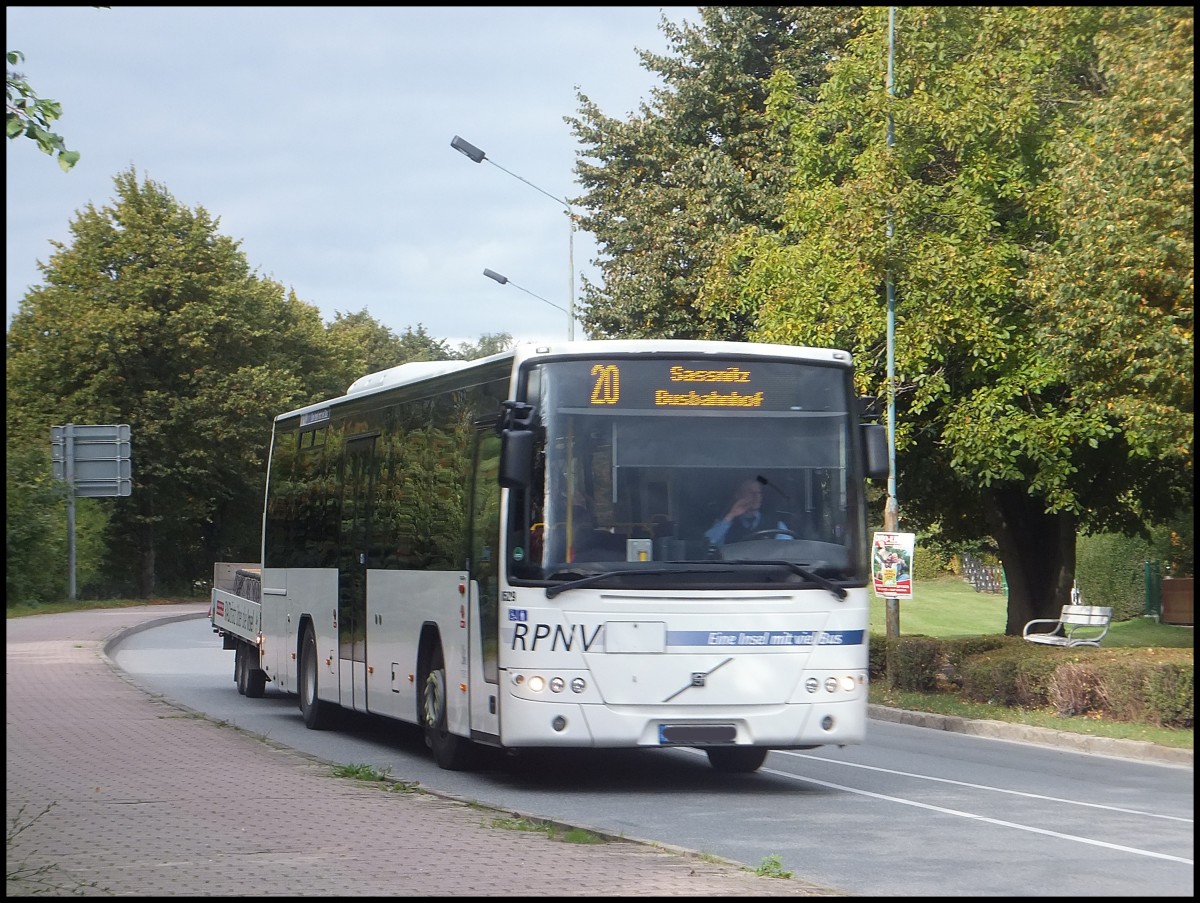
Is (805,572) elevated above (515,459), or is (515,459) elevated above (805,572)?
(515,459)

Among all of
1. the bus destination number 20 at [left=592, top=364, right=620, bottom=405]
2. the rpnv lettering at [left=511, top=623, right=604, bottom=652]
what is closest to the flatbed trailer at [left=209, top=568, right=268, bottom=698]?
the rpnv lettering at [left=511, top=623, right=604, bottom=652]

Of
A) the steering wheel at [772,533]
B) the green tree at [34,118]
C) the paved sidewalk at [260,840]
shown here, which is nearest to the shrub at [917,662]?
the paved sidewalk at [260,840]

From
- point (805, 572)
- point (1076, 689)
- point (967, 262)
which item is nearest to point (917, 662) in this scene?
point (1076, 689)

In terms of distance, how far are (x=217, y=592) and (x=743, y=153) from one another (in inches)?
640

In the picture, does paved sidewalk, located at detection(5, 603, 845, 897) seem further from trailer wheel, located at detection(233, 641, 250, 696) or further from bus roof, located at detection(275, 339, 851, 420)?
trailer wheel, located at detection(233, 641, 250, 696)

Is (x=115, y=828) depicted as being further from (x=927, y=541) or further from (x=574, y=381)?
(x=927, y=541)

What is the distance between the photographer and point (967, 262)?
947 inches

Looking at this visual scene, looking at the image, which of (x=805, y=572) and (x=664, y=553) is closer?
(x=664, y=553)

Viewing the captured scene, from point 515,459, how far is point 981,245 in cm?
1363

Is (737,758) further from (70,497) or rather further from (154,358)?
(154,358)

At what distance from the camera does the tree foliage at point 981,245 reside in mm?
17516

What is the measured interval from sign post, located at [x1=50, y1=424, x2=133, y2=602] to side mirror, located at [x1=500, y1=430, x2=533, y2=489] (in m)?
32.3

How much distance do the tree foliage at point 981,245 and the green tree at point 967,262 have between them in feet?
0.13

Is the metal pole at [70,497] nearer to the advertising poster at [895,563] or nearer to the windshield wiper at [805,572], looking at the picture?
the advertising poster at [895,563]
